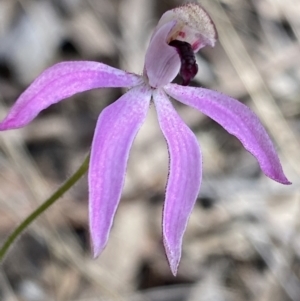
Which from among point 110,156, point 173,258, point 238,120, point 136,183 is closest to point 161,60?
point 238,120

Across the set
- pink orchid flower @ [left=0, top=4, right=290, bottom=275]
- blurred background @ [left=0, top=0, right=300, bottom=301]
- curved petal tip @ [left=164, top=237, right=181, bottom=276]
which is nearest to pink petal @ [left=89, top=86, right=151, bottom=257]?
pink orchid flower @ [left=0, top=4, right=290, bottom=275]

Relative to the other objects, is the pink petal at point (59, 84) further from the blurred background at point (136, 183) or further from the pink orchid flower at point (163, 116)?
the blurred background at point (136, 183)

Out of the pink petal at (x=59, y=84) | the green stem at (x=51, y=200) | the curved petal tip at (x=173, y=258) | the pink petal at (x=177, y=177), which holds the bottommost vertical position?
the curved petal tip at (x=173, y=258)

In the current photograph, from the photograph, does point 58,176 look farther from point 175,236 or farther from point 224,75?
point 175,236

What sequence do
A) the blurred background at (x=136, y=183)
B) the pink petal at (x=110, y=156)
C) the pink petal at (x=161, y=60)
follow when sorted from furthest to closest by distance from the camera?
1. the blurred background at (x=136, y=183)
2. the pink petal at (x=161, y=60)
3. the pink petal at (x=110, y=156)

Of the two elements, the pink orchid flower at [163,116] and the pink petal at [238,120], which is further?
the pink petal at [238,120]

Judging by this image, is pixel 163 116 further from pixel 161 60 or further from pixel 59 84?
pixel 59 84

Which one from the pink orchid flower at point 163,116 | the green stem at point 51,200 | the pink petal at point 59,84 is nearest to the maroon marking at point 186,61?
the pink orchid flower at point 163,116

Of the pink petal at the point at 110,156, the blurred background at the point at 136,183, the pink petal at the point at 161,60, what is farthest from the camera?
the blurred background at the point at 136,183

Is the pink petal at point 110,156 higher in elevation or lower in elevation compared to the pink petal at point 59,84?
lower
